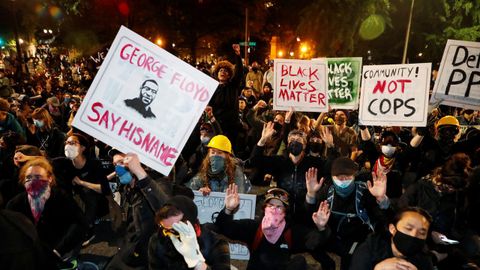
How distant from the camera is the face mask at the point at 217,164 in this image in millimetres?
4888

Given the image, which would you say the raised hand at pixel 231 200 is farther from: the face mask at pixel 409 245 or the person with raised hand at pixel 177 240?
the face mask at pixel 409 245

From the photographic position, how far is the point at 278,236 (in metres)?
3.59

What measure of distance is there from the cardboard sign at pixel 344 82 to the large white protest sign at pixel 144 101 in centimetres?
400

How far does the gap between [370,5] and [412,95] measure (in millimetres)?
11898

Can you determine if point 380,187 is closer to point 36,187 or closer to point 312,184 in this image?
point 312,184

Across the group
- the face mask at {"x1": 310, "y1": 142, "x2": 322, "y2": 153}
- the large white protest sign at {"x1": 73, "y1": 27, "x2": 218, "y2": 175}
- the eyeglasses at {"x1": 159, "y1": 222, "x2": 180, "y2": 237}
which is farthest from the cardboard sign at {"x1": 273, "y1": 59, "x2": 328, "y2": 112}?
the eyeglasses at {"x1": 159, "y1": 222, "x2": 180, "y2": 237}

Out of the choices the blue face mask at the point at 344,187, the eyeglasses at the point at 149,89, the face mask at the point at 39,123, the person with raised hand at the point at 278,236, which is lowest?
the person with raised hand at the point at 278,236

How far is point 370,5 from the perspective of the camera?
15883 millimetres

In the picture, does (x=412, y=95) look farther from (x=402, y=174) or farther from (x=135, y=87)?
(x=135, y=87)

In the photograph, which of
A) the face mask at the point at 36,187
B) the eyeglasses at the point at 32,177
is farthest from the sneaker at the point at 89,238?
the eyeglasses at the point at 32,177

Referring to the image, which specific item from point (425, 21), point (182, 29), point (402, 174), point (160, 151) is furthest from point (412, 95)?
point (182, 29)

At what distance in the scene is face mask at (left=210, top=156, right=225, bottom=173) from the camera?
4.89 m

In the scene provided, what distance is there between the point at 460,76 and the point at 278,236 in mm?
4204

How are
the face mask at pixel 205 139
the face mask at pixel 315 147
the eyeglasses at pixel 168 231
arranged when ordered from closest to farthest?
the eyeglasses at pixel 168 231 < the face mask at pixel 315 147 < the face mask at pixel 205 139
